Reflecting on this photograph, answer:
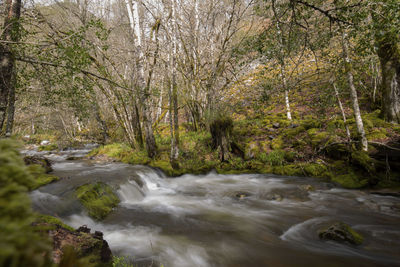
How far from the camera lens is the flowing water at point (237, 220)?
12.1ft

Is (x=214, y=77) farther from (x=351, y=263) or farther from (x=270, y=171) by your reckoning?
(x=351, y=263)

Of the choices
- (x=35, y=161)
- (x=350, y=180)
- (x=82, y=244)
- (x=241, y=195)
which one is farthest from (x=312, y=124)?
(x=35, y=161)

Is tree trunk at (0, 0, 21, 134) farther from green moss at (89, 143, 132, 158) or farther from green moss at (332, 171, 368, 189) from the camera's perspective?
green moss at (332, 171, 368, 189)

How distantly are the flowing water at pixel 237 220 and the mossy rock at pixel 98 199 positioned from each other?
18cm

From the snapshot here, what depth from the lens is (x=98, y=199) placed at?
568 centimetres

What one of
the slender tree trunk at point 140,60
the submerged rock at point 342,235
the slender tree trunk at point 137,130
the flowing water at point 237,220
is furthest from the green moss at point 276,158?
the slender tree trunk at point 137,130

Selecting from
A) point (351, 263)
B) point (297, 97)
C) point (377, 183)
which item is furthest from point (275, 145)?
point (297, 97)

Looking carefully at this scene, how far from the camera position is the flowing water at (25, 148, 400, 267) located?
3691mm

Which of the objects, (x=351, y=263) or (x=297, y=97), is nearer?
(x=351, y=263)

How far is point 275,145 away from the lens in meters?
9.99

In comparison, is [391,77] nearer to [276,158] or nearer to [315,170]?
[315,170]

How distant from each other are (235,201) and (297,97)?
14.8m

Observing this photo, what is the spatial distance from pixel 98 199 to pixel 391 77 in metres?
11.4

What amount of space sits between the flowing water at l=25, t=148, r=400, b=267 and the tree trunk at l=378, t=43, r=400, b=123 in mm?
4376
